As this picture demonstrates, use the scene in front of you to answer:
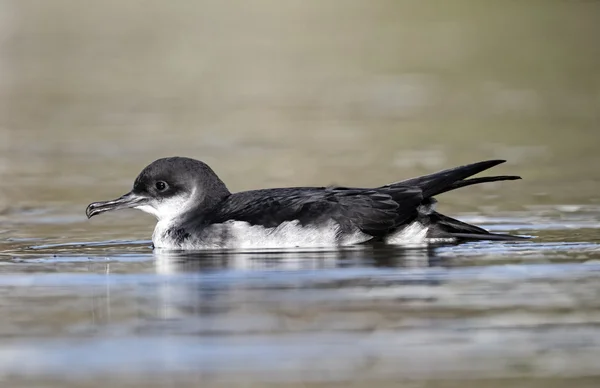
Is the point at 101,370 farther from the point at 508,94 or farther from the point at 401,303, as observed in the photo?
the point at 508,94

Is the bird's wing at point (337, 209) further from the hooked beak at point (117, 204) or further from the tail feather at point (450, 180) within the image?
the hooked beak at point (117, 204)

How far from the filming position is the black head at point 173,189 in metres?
11.5

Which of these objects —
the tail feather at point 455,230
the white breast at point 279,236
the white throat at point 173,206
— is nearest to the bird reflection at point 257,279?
the white breast at point 279,236

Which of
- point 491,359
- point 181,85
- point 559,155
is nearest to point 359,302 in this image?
point 491,359

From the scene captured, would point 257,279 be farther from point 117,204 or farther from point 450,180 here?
point 117,204

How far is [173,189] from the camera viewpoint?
1149cm

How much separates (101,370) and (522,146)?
1180cm

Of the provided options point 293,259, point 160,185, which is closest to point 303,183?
point 160,185

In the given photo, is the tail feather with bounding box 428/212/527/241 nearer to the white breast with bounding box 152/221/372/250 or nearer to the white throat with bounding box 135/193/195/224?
the white breast with bounding box 152/221/372/250

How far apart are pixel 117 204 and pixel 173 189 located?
0.45m

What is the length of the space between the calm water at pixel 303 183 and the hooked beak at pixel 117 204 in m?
0.30

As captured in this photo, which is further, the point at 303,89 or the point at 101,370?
the point at 303,89

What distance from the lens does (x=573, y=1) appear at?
4078cm

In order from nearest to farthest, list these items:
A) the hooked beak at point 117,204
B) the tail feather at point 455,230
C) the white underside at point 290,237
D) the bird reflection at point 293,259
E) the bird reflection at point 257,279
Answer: the bird reflection at point 257,279 → the bird reflection at point 293,259 → the white underside at point 290,237 → the tail feather at point 455,230 → the hooked beak at point 117,204
